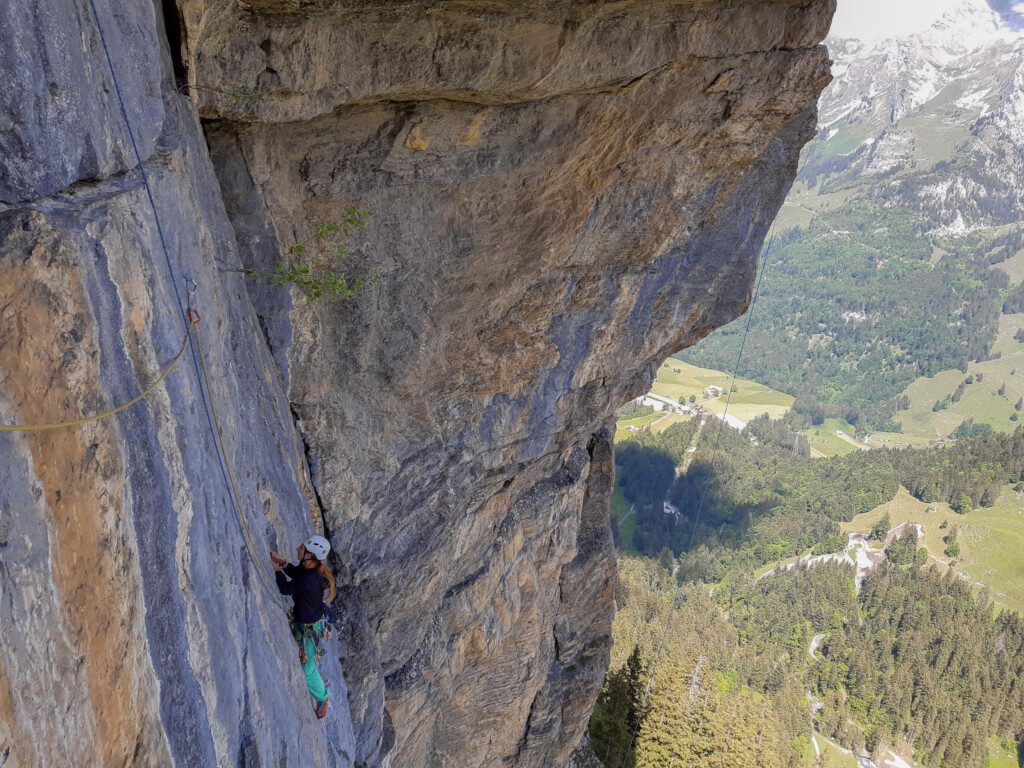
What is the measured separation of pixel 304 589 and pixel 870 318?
19008 centimetres

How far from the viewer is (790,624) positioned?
61.1 meters

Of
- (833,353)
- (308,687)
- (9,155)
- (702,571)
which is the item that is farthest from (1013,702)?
(833,353)

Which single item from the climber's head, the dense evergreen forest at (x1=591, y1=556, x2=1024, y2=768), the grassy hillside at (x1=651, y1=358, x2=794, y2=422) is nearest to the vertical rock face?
the climber's head

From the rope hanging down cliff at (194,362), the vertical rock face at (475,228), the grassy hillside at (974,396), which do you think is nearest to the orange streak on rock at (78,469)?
the rope hanging down cliff at (194,362)

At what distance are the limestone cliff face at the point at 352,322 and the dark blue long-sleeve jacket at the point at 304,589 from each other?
0.25m

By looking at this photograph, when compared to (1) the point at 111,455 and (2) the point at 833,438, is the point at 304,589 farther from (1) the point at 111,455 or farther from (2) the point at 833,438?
(2) the point at 833,438

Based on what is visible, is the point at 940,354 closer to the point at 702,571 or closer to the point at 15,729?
the point at 702,571

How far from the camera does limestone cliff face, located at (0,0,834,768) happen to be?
273 cm

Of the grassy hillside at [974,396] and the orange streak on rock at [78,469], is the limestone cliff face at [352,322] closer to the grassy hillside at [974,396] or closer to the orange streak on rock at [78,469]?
the orange streak on rock at [78,469]

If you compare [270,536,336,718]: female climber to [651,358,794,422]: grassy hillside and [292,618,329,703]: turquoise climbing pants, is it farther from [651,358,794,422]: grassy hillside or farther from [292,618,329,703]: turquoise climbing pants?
[651,358,794,422]: grassy hillside

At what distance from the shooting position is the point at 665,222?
8.20m

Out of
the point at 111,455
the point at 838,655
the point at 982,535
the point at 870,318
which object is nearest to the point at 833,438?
the point at 982,535

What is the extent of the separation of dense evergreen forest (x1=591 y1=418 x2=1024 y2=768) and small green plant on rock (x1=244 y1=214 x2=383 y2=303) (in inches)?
774

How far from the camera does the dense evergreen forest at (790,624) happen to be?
23625mm
